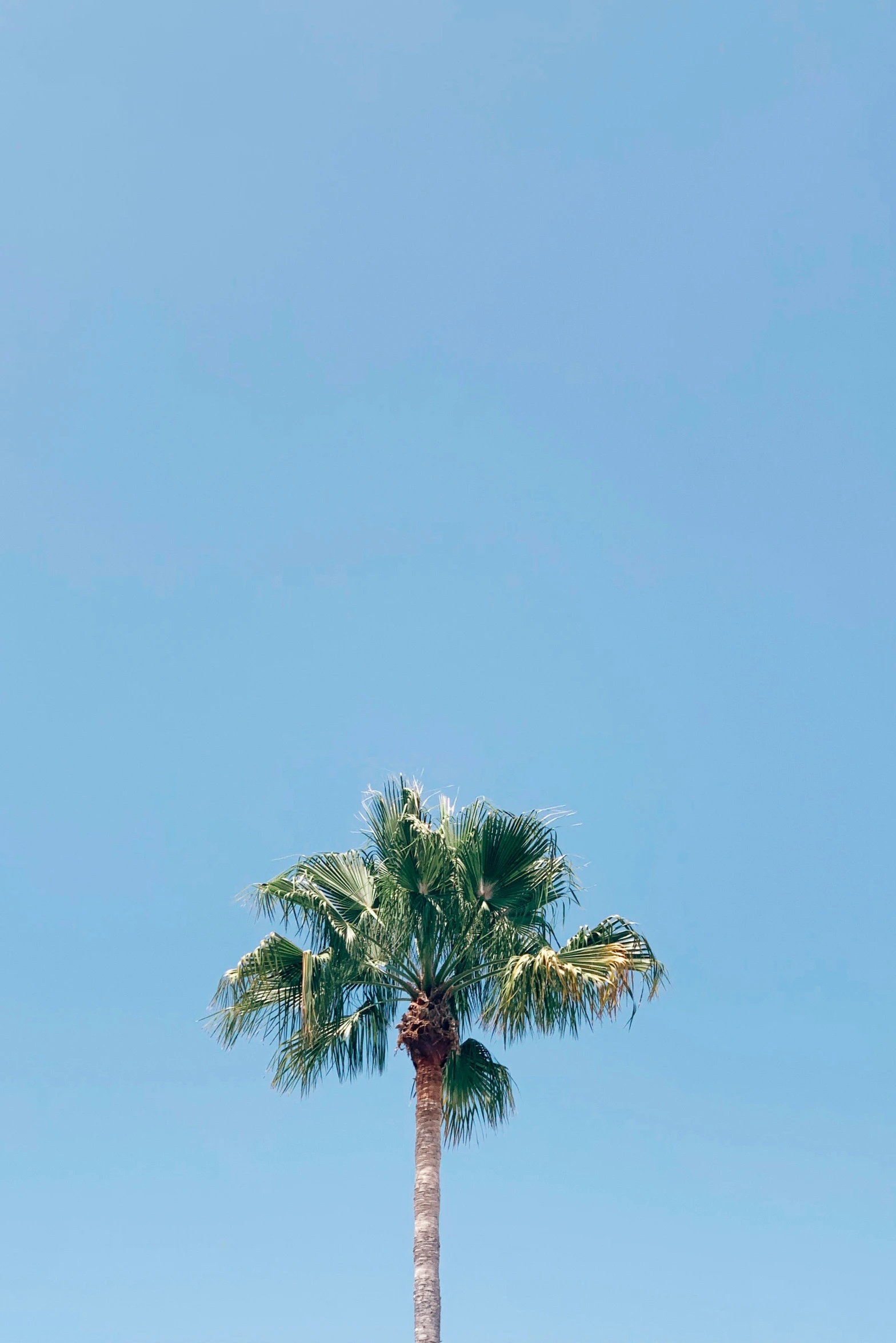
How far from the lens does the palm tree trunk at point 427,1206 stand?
1839 centimetres

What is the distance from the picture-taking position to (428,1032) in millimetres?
19969

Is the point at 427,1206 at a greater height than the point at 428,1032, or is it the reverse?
the point at 428,1032

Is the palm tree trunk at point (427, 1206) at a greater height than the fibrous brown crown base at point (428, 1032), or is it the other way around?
the fibrous brown crown base at point (428, 1032)

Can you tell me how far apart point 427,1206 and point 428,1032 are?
2.10m

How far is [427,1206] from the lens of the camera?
19141 mm

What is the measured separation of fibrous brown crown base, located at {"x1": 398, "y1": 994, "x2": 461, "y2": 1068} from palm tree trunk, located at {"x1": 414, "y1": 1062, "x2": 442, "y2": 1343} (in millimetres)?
114

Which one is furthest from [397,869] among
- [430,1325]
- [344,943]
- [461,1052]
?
[430,1325]

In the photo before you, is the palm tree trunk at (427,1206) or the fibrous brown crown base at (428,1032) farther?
the fibrous brown crown base at (428,1032)

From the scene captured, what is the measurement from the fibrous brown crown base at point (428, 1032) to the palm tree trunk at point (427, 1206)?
0.11 metres

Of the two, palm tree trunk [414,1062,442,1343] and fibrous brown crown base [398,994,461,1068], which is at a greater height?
fibrous brown crown base [398,994,461,1068]

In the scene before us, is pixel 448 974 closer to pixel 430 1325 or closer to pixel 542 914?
pixel 542 914

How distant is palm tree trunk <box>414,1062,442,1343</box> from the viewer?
18391mm

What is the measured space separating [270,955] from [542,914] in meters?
3.63

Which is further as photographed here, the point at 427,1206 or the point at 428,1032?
the point at 428,1032
